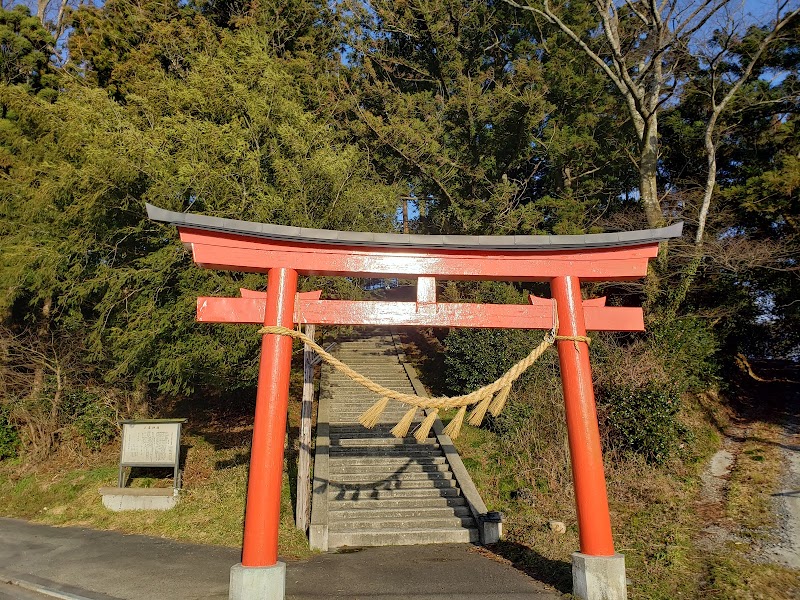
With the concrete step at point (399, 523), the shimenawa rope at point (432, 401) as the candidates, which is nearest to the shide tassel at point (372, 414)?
the shimenawa rope at point (432, 401)

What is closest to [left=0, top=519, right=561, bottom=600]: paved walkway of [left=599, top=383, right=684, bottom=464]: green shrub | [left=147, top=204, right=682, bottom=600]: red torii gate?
[left=147, top=204, right=682, bottom=600]: red torii gate

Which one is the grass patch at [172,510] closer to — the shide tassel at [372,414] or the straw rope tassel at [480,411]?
the shide tassel at [372,414]

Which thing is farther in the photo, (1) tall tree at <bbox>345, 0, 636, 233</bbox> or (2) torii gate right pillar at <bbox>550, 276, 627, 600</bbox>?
(1) tall tree at <bbox>345, 0, 636, 233</bbox>

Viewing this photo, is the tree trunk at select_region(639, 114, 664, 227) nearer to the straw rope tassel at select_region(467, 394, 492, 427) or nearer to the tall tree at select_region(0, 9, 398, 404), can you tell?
the tall tree at select_region(0, 9, 398, 404)

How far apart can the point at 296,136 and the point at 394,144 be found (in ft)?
16.5

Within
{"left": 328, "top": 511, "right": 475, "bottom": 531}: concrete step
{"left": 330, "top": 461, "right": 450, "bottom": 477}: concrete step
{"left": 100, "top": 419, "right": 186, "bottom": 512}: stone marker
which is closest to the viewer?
{"left": 328, "top": 511, "right": 475, "bottom": 531}: concrete step

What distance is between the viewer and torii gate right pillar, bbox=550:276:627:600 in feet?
16.6

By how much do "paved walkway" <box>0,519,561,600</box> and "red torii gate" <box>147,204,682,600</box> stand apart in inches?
A: 38.7

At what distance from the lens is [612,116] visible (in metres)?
14.8

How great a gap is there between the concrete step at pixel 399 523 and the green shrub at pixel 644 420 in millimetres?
3214

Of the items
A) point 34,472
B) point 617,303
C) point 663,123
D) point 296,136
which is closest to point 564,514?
point 617,303

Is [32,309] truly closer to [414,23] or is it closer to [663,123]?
[414,23]

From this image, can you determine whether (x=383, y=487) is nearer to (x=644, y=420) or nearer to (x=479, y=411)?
(x=479, y=411)

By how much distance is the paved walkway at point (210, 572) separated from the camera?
571 cm
